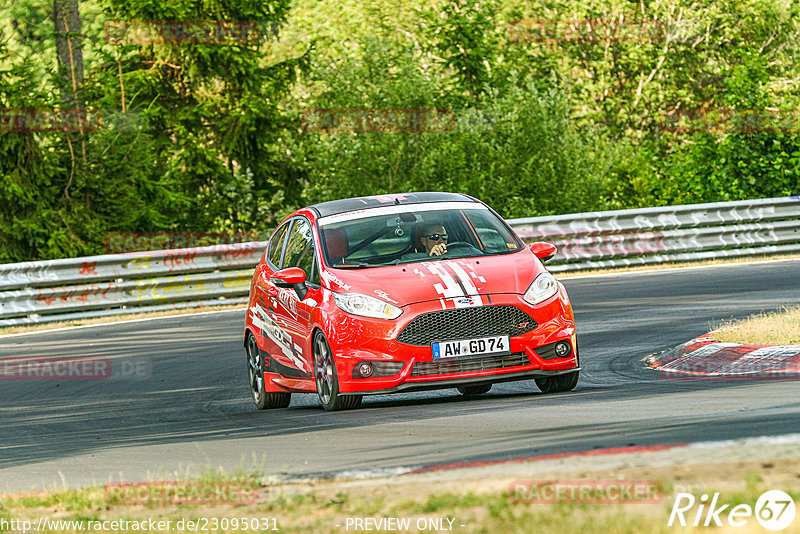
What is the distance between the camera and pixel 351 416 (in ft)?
31.2

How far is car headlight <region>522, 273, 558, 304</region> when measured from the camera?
9812 mm

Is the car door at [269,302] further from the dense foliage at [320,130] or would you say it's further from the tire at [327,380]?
the dense foliage at [320,130]

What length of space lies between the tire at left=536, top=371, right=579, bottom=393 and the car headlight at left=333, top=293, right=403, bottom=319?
1.39 m

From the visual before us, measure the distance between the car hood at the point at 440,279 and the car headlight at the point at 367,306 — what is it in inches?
1.7

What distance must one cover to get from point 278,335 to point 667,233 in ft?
44.2

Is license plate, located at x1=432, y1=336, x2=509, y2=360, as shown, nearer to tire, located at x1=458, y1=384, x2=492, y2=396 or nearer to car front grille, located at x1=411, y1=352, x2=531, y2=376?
car front grille, located at x1=411, y1=352, x2=531, y2=376

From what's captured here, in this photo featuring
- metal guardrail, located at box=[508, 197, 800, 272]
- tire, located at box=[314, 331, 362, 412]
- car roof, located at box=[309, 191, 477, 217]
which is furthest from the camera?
metal guardrail, located at box=[508, 197, 800, 272]

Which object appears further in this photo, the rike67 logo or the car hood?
the car hood

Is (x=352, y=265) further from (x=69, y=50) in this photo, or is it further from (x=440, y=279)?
(x=69, y=50)

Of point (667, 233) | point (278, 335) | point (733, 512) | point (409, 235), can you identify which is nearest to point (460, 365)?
point (409, 235)

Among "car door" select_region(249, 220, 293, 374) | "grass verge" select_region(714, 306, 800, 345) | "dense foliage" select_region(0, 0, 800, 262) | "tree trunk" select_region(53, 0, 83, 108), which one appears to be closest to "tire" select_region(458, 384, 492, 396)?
"car door" select_region(249, 220, 293, 374)

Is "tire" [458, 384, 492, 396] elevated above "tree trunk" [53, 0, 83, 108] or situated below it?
below

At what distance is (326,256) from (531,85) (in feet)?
76.8

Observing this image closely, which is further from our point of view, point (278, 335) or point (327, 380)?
point (278, 335)
